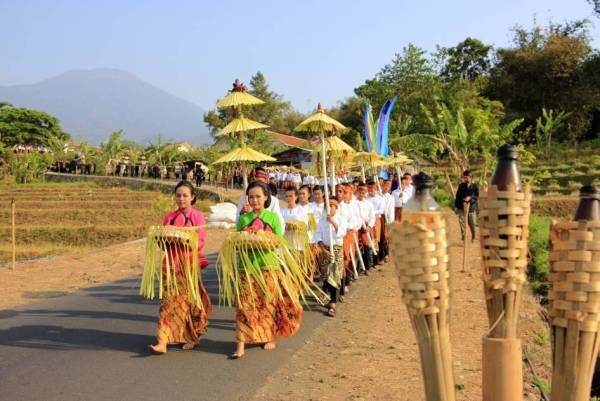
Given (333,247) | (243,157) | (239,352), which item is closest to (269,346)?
(239,352)

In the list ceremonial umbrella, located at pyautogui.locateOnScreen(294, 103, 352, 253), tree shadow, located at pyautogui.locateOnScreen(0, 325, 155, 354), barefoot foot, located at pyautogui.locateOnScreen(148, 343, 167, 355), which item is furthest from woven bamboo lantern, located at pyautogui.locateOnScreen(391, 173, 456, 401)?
ceremonial umbrella, located at pyautogui.locateOnScreen(294, 103, 352, 253)

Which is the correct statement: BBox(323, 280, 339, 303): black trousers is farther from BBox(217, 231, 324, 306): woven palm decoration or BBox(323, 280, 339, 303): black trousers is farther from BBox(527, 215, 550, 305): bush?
BBox(527, 215, 550, 305): bush

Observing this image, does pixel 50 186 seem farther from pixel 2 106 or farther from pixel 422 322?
pixel 422 322

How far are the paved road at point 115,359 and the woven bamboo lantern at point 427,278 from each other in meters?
3.22

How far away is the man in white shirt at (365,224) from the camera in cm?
1101

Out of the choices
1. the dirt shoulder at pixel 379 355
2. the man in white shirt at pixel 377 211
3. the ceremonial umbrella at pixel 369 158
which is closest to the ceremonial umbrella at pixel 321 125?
the man in white shirt at pixel 377 211

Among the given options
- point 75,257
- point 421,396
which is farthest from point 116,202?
point 421,396

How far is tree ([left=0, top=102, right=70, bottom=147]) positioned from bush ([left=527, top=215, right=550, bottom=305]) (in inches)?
2058

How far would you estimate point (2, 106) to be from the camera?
60.6 m

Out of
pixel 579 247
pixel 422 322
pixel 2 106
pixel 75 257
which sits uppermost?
pixel 2 106

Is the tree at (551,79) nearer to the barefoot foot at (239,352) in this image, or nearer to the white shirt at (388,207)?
the white shirt at (388,207)

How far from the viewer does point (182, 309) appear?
6387 mm

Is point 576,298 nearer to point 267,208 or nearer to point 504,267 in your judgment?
point 504,267

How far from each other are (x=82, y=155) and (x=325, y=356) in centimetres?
5049
